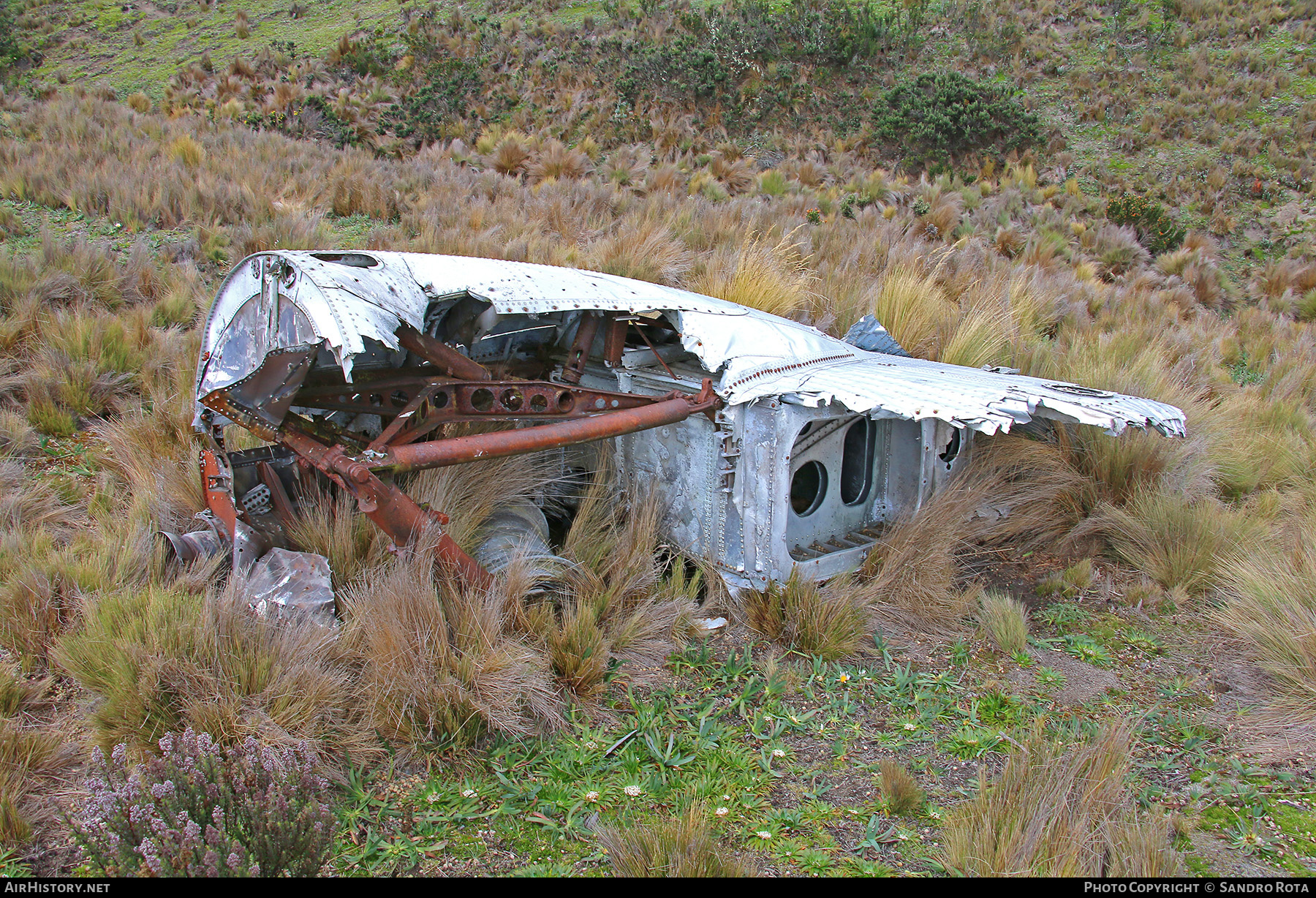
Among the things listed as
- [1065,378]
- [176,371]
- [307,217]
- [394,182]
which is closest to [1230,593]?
[1065,378]

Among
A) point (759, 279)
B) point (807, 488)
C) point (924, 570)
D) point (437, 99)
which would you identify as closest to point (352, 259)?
point (807, 488)

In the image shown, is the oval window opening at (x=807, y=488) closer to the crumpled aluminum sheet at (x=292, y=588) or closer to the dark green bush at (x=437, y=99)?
the crumpled aluminum sheet at (x=292, y=588)

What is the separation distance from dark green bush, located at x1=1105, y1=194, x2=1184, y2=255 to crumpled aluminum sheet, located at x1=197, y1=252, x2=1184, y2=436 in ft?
41.2

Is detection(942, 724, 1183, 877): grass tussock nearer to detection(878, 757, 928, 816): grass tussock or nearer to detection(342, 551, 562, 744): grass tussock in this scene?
detection(878, 757, 928, 816): grass tussock

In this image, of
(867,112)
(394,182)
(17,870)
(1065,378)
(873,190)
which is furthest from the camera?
(867,112)

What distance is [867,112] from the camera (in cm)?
1966

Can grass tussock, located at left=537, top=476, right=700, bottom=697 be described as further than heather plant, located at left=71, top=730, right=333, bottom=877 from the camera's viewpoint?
Yes

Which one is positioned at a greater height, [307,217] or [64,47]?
[64,47]

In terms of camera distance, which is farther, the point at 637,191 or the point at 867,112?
the point at 867,112

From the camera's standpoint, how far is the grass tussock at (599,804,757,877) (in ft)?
8.02

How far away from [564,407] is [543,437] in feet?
1.55

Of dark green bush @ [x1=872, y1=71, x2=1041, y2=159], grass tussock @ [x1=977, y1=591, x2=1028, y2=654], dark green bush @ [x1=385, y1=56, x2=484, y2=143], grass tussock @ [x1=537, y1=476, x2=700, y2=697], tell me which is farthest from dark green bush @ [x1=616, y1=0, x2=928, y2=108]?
grass tussock @ [x1=977, y1=591, x2=1028, y2=654]
